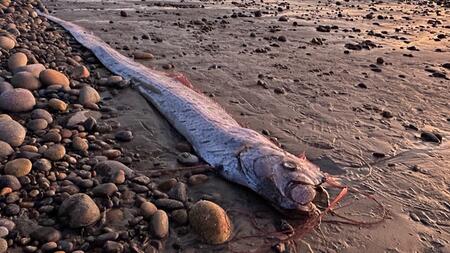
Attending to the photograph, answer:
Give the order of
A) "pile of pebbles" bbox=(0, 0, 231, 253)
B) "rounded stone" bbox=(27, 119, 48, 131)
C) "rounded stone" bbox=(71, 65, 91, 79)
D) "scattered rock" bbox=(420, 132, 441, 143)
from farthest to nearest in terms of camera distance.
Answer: "rounded stone" bbox=(71, 65, 91, 79)
"scattered rock" bbox=(420, 132, 441, 143)
"rounded stone" bbox=(27, 119, 48, 131)
"pile of pebbles" bbox=(0, 0, 231, 253)

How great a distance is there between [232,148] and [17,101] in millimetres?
2933

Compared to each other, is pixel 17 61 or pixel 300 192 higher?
pixel 17 61

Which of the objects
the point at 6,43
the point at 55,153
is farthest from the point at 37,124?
the point at 6,43

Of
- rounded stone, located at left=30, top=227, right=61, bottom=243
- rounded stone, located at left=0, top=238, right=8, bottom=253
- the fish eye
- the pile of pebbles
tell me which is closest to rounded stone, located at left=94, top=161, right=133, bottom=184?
the pile of pebbles

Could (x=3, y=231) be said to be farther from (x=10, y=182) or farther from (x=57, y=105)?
(x=57, y=105)

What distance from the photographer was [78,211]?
368 cm

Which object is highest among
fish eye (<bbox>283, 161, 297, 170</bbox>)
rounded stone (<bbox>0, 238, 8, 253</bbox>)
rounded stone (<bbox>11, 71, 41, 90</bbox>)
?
rounded stone (<bbox>11, 71, 41, 90</bbox>)

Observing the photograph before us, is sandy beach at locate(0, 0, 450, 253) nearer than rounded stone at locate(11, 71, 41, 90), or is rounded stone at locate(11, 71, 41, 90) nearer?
sandy beach at locate(0, 0, 450, 253)

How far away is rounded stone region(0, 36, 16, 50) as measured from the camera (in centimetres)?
789

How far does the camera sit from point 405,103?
7031mm

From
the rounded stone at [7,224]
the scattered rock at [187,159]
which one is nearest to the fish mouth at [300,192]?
the scattered rock at [187,159]

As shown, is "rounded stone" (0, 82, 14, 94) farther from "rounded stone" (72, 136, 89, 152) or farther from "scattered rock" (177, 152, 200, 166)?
"scattered rock" (177, 152, 200, 166)

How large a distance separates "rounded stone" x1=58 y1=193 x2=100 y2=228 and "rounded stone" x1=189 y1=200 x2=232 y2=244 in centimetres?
85

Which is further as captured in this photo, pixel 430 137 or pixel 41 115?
pixel 430 137
